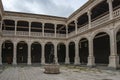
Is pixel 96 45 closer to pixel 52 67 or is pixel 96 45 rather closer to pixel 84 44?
pixel 84 44

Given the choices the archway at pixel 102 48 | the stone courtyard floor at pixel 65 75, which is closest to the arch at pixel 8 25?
the archway at pixel 102 48

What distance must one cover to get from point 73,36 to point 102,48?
5.36 metres

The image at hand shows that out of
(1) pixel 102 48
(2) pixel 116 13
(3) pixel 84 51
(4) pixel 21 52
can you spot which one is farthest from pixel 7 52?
(2) pixel 116 13

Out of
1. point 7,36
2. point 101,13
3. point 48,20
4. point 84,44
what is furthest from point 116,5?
point 7,36

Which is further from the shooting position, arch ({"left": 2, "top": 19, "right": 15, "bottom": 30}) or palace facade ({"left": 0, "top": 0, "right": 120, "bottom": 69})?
arch ({"left": 2, "top": 19, "right": 15, "bottom": 30})

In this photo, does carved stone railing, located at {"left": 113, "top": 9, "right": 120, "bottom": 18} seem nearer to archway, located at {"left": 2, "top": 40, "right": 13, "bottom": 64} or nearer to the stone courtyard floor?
the stone courtyard floor

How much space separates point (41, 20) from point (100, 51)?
11.8 m

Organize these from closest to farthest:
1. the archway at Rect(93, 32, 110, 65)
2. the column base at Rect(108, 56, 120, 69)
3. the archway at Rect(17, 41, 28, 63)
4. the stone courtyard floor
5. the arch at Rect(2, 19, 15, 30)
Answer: the stone courtyard floor
the column base at Rect(108, 56, 120, 69)
the archway at Rect(93, 32, 110, 65)
the arch at Rect(2, 19, 15, 30)
the archway at Rect(17, 41, 28, 63)

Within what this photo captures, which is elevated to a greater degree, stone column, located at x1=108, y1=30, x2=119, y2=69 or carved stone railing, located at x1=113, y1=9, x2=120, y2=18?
carved stone railing, located at x1=113, y1=9, x2=120, y2=18

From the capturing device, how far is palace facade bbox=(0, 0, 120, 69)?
18.9 m

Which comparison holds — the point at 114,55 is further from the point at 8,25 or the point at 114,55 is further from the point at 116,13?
the point at 8,25

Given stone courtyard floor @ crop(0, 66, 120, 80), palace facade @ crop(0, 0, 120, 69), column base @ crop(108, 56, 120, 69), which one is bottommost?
stone courtyard floor @ crop(0, 66, 120, 80)

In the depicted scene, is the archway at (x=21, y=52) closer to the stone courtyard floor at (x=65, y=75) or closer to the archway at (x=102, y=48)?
the archway at (x=102, y=48)

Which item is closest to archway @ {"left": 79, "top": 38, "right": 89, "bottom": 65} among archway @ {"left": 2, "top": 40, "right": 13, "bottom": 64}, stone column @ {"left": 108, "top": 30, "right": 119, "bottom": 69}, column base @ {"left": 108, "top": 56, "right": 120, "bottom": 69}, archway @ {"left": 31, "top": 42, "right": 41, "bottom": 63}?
archway @ {"left": 31, "top": 42, "right": 41, "bottom": 63}
